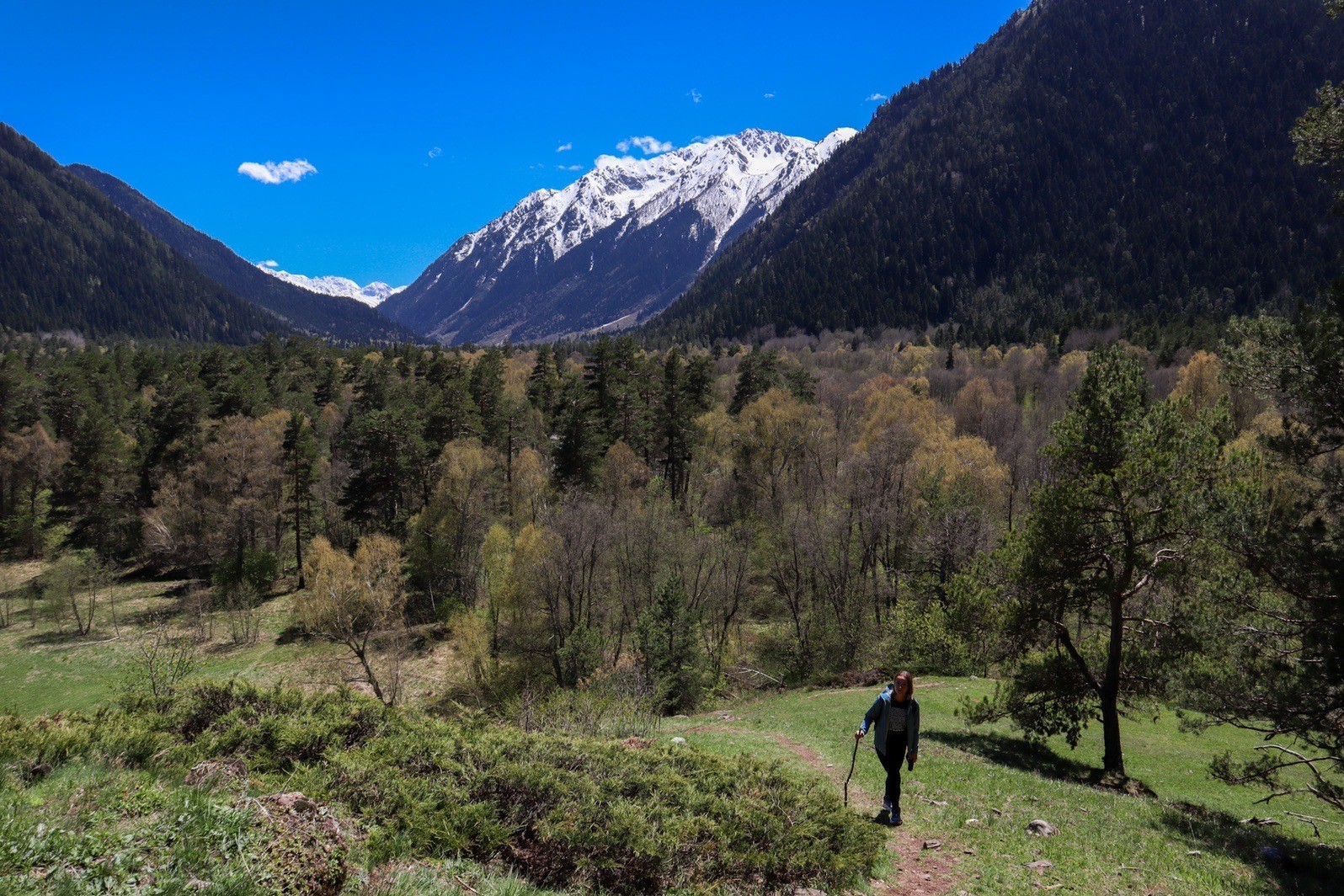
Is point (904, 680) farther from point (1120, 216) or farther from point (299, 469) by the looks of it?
point (1120, 216)

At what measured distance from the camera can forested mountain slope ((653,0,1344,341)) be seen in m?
143

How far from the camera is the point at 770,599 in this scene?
147ft

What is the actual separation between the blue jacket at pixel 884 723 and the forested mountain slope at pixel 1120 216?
446 feet

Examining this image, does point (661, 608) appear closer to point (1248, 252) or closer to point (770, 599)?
point (770, 599)

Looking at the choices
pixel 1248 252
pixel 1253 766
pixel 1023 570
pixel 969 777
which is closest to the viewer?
pixel 1253 766

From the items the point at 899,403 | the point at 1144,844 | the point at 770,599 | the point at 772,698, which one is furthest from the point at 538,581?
the point at 899,403

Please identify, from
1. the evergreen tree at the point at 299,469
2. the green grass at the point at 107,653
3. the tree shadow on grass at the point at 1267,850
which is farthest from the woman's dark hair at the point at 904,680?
the evergreen tree at the point at 299,469

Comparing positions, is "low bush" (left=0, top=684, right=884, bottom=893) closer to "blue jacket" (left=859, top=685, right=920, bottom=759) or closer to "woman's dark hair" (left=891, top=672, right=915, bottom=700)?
"blue jacket" (left=859, top=685, right=920, bottom=759)

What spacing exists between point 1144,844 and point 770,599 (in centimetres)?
3599

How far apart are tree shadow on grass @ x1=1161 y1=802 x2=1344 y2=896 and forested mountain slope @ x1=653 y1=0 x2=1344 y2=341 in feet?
434

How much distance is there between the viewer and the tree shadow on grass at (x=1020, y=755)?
47.3 ft

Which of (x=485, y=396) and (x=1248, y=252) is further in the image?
(x=1248, y=252)

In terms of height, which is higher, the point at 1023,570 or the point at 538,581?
the point at 1023,570

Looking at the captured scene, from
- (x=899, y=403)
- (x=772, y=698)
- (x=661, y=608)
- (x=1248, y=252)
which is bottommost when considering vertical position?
(x=772, y=698)
